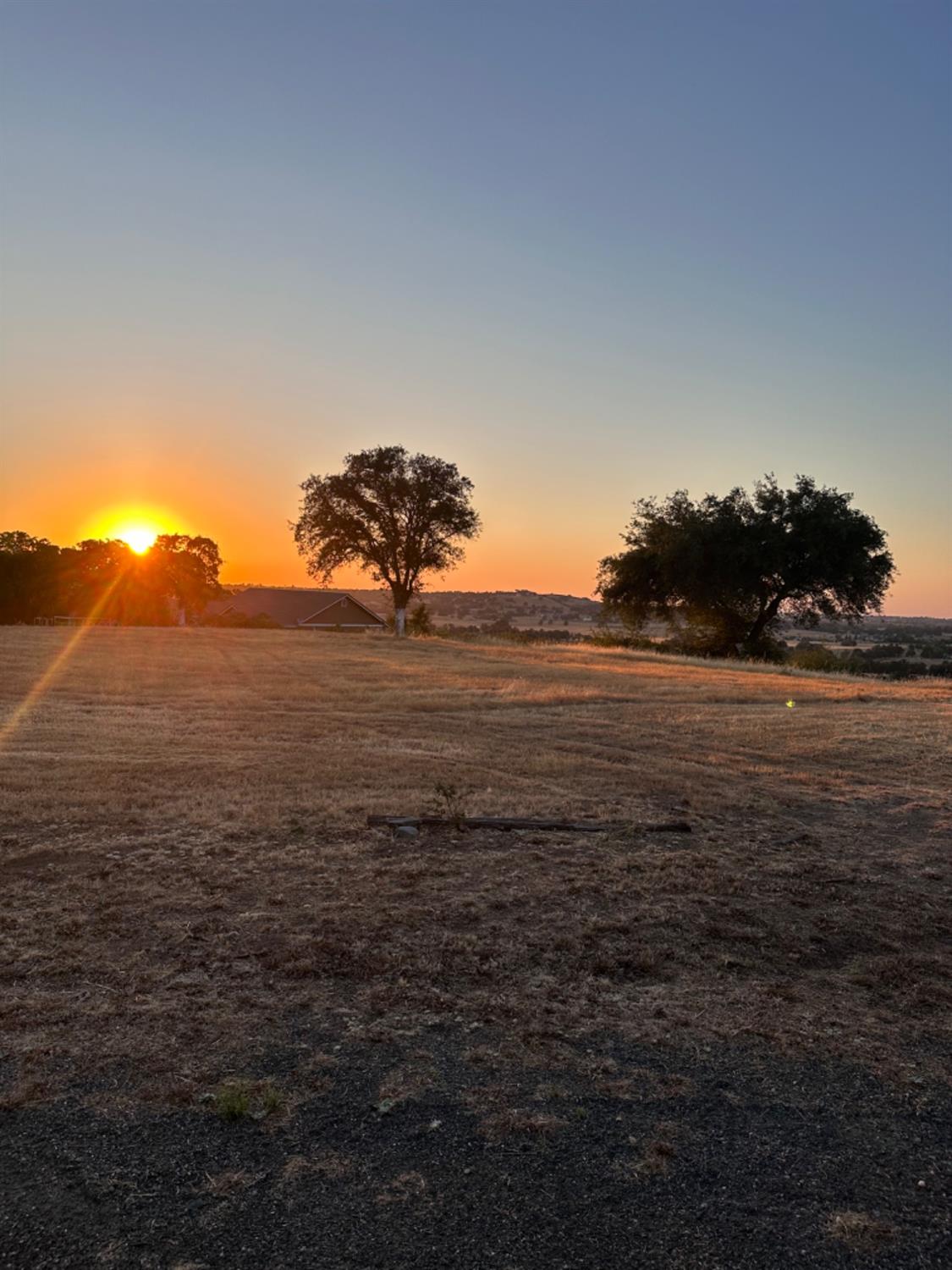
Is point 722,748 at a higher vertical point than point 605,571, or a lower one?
lower

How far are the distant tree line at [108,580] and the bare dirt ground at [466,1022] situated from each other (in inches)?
2028

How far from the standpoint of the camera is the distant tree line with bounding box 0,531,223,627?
5694cm

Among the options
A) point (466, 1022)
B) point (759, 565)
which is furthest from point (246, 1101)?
point (759, 565)

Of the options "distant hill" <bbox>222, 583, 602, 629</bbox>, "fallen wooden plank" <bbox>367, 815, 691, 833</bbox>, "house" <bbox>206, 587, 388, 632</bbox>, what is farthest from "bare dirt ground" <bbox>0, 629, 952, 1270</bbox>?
"distant hill" <bbox>222, 583, 602, 629</bbox>

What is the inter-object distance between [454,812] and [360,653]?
27.2 meters

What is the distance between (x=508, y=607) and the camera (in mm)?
155875

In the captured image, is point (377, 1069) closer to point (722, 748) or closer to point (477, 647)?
point (722, 748)

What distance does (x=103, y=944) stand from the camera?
562 centimetres

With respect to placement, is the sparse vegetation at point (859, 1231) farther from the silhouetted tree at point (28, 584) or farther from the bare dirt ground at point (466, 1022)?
the silhouetted tree at point (28, 584)

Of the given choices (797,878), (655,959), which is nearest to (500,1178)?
(655,959)

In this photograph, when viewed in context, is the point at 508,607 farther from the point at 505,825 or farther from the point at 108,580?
the point at 505,825

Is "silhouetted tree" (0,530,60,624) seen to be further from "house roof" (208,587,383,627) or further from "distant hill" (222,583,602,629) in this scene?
"distant hill" (222,583,602,629)

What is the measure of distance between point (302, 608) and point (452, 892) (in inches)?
2796

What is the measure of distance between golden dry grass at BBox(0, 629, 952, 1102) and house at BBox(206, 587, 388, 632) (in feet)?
192
